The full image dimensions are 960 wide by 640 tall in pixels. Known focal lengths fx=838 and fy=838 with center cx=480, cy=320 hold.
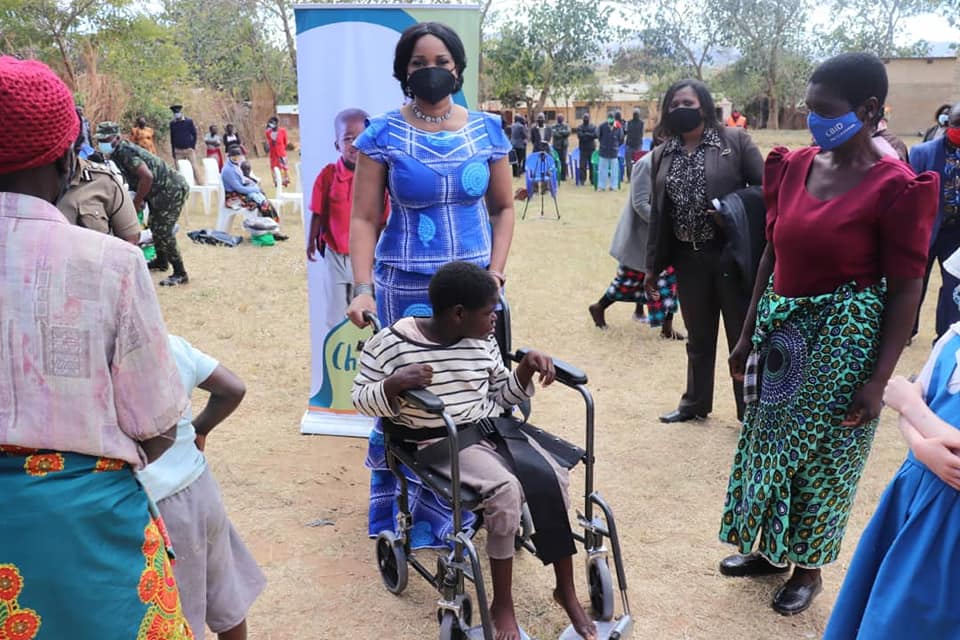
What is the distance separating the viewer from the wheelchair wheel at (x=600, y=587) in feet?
9.16

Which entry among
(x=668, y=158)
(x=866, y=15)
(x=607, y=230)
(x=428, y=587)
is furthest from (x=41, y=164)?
(x=866, y=15)

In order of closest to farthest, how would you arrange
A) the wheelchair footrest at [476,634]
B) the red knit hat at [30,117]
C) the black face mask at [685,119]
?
1. the red knit hat at [30,117]
2. the wheelchair footrest at [476,634]
3. the black face mask at [685,119]

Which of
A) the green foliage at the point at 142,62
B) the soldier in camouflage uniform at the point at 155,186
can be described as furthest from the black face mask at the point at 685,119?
the green foliage at the point at 142,62

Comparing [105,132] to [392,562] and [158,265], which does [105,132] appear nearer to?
[158,265]

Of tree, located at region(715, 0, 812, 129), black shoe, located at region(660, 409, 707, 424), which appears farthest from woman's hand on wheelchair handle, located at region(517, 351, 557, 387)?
tree, located at region(715, 0, 812, 129)

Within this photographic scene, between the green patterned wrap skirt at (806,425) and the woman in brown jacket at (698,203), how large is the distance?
1.37 meters

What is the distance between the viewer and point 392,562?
3102 millimetres

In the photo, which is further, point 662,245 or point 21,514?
point 662,245

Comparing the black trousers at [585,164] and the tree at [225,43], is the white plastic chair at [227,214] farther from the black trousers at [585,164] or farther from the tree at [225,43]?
the tree at [225,43]

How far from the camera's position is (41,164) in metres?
1.39

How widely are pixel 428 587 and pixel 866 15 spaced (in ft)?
135

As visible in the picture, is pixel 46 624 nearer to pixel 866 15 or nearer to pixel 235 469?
pixel 235 469

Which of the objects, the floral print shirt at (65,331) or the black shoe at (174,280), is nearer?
the floral print shirt at (65,331)

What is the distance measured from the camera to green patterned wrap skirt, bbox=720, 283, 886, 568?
2.64 metres
